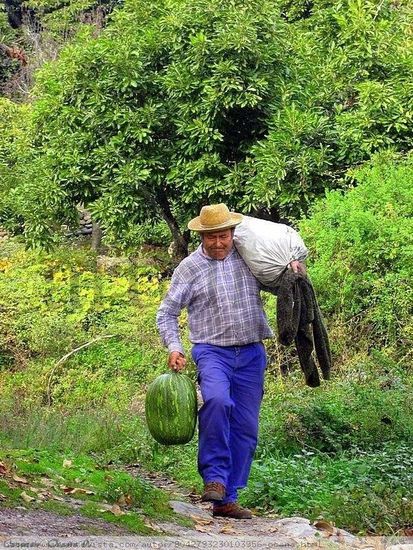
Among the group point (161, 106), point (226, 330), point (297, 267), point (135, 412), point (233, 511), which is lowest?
point (135, 412)

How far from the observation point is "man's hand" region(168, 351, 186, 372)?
6.53 meters

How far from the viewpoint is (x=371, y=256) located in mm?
12008

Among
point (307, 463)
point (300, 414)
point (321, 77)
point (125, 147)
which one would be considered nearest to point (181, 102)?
point (125, 147)

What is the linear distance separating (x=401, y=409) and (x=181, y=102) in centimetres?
801

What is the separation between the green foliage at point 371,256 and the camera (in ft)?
37.9

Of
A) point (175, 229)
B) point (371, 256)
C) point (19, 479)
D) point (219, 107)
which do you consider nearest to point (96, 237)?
point (175, 229)

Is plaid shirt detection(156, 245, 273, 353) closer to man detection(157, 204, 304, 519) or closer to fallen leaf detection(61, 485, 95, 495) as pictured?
man detection(157, 204, 304, 519)

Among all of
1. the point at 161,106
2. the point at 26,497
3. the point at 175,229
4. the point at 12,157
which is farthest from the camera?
the point at 12,157

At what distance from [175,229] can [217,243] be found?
10.7m

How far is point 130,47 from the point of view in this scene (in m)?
16.0

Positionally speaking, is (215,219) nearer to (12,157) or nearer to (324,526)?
(324,526)

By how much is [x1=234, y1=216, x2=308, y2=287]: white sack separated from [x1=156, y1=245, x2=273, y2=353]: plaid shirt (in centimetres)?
11

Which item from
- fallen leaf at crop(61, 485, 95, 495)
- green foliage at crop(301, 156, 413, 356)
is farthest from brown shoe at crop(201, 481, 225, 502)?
green foliage at crop(301, 156, 413, 356)

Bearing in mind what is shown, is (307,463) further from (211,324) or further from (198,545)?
(198,545)
